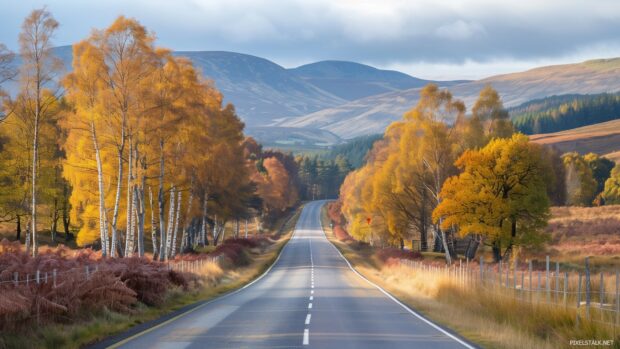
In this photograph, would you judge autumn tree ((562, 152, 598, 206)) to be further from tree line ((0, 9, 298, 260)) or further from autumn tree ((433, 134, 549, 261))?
tree line ((0, 9, 298, 260))

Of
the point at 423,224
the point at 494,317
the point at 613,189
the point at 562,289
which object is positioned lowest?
the point at 494,317

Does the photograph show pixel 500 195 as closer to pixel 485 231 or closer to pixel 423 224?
pixel 485 231

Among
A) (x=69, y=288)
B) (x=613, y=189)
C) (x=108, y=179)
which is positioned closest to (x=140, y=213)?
(x=108, y=179)

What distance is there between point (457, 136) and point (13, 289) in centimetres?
5209

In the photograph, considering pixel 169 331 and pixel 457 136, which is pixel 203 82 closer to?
pixel 457 136

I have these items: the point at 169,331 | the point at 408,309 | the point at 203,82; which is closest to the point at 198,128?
the point at 203,82

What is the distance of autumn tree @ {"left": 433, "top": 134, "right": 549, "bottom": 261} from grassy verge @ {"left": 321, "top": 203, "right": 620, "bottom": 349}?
1702 cm

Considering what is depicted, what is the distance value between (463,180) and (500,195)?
3188mm

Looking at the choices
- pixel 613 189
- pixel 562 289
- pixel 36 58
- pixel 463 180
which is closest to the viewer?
pixel 562 289

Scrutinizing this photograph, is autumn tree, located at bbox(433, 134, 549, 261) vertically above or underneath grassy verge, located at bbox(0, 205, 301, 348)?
above

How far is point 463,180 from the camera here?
181ft

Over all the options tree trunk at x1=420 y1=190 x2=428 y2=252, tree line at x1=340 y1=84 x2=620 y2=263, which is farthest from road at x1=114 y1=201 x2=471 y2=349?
tree trunk at x1=420 y1=190 x2=428 y2=252

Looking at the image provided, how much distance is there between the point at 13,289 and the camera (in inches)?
693

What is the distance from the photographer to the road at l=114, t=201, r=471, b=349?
1733cm
